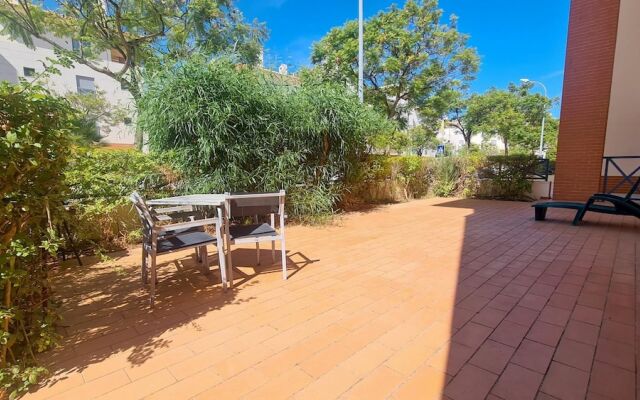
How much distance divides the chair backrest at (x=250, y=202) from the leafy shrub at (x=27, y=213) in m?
1.16

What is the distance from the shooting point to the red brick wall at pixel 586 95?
6.46m

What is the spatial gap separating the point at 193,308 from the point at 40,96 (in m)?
1.60

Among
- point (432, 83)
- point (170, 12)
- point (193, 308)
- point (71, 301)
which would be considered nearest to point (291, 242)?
point (193, 308)

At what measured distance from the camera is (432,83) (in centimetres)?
1381

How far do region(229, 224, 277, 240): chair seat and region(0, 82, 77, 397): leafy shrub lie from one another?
4.18 feet

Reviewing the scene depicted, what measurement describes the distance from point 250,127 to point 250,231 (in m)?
2.36

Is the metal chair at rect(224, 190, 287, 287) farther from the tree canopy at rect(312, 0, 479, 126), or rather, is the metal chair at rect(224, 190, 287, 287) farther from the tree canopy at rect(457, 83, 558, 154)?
the tree canopy at rect(457, 83, 558, 154)

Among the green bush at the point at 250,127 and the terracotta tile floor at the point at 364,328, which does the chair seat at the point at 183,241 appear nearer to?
the terracotta tile floor at the point at 364,328

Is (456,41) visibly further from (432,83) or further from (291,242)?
→ (291,242)

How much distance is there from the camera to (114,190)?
3.76 m

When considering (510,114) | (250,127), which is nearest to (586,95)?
(250,127)

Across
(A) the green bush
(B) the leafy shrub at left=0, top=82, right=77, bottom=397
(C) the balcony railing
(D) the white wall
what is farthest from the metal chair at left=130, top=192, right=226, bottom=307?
(D) the white wall

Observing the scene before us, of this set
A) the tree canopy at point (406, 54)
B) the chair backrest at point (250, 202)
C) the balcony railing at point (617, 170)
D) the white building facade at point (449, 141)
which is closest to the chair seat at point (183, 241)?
the chair backrest at point (250, 202)

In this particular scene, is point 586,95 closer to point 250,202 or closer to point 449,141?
point 250,202
